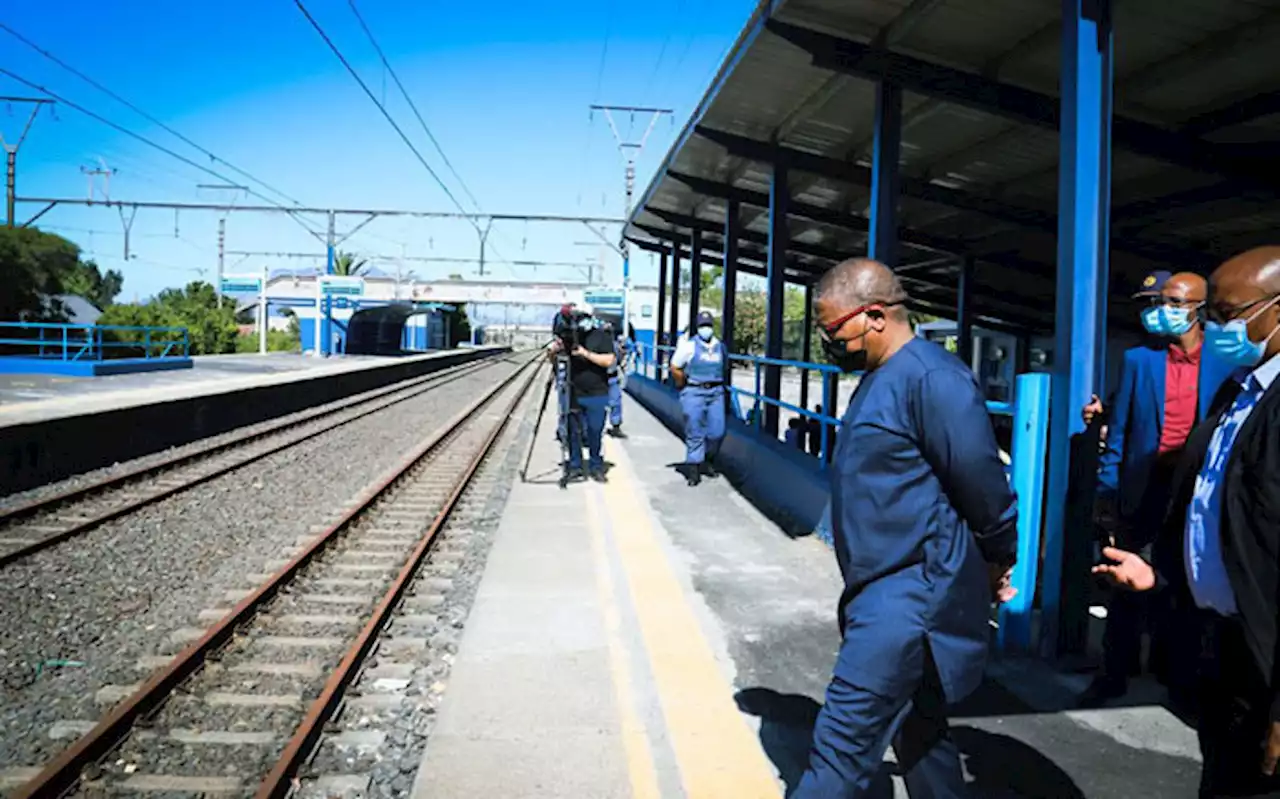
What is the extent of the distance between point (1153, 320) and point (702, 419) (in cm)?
630

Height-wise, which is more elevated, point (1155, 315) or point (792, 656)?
point (1155, 315)

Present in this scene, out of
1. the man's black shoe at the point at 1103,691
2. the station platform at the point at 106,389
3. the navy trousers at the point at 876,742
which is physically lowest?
the man's black shoe at the point at 1103,691

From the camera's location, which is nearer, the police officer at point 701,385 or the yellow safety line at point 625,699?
the yellow safety line at point 625,699

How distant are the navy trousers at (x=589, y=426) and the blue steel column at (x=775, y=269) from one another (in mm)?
2681

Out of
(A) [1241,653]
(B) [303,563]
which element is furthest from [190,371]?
(A) [1241,653]

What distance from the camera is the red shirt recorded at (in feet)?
12.9

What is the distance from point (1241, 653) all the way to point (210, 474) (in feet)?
35.8

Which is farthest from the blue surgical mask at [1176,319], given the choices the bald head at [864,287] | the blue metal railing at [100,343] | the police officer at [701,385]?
the blue metal railing at [100,343]

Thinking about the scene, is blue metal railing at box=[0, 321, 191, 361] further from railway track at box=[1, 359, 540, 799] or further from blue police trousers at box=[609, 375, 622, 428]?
railway track at box=[1, 359, 540, 799]

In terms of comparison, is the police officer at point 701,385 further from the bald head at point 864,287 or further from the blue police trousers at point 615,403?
the bald head at point 864,287

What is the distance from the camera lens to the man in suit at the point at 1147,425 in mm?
3799

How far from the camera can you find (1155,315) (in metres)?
3.84

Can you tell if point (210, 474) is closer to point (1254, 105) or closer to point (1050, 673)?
point (1050, 673)

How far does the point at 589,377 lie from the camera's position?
9.73 metres
